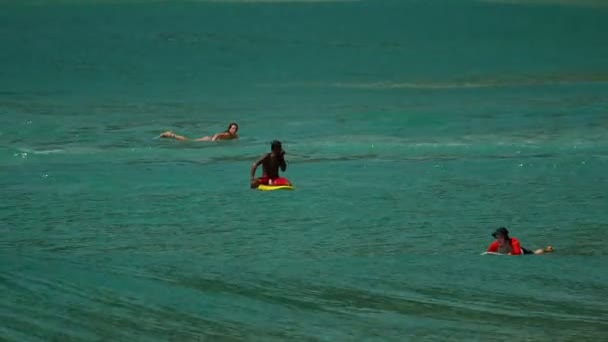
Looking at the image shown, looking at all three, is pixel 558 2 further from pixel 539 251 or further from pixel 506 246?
pixel 506 246

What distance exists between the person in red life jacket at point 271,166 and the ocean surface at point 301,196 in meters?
0.32

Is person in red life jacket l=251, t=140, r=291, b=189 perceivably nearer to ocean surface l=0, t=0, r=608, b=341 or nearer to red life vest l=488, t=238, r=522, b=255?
ocean surface l=0, t=0, r=608, b=341

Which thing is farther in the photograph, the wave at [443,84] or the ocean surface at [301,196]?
the wave at [443,84]

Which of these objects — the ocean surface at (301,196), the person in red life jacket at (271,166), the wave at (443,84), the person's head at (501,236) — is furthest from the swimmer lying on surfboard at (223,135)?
the wave at (443,84)

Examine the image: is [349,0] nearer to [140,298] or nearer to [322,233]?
[322,233]

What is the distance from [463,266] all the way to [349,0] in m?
53.8

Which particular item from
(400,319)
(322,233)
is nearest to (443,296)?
(400,319)

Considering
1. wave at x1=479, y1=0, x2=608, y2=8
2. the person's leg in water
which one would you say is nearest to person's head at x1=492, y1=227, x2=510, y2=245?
the person's leg in water

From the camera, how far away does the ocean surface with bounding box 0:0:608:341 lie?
13805mm

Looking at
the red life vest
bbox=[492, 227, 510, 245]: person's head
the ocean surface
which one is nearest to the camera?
the ocean surface

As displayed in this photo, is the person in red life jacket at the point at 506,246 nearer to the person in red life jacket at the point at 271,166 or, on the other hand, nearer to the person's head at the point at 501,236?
the person's head at the point at 501,236

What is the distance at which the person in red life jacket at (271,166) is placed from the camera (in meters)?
20.9

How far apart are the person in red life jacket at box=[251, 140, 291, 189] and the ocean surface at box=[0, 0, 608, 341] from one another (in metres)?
0.32

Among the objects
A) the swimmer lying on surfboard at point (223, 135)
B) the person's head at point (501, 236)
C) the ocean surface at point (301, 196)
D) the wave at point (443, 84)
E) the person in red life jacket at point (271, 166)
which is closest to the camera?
the ocean surface at point (301, 196)
